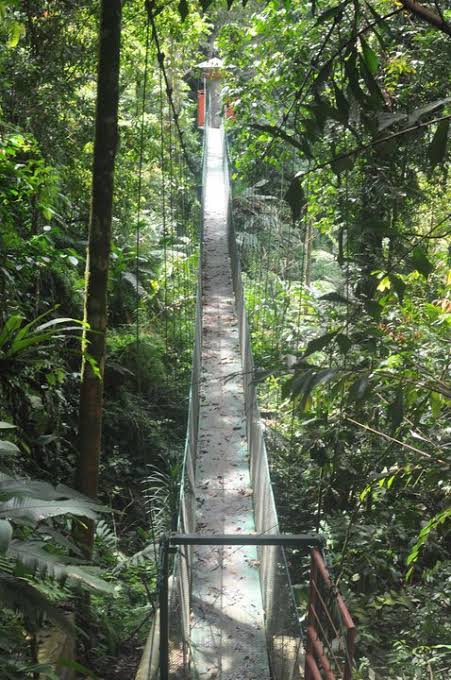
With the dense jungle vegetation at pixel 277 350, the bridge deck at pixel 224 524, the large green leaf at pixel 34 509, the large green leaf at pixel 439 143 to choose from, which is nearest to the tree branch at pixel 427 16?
the dense jungle vegetation at pixel 277 350

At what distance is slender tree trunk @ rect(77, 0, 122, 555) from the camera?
107 inches

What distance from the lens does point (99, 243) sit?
284 cm

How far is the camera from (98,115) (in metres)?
2.76

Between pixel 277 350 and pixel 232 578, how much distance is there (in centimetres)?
324

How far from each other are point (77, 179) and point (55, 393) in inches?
104

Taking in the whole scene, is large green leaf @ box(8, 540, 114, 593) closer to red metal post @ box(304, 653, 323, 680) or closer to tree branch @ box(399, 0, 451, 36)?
red metal post @ box(304, 653, 323, 680)

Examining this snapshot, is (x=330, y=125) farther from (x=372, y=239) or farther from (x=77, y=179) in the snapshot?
(x=77, y=179)

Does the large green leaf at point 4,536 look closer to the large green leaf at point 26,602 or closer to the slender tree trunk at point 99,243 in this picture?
the large green leaf at point 26,602

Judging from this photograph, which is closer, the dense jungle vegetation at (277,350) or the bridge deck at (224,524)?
the dense jungle vegetation at (277,350)

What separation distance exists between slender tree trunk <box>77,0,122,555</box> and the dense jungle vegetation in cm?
5

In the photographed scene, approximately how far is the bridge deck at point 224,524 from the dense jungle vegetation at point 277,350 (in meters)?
0.29

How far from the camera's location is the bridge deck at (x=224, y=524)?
3.39 meters

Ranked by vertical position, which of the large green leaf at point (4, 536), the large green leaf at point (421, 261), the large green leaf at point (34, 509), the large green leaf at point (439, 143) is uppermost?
the large green leaf at point (439, 143)

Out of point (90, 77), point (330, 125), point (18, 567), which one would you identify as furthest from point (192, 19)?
point (18, 567)
